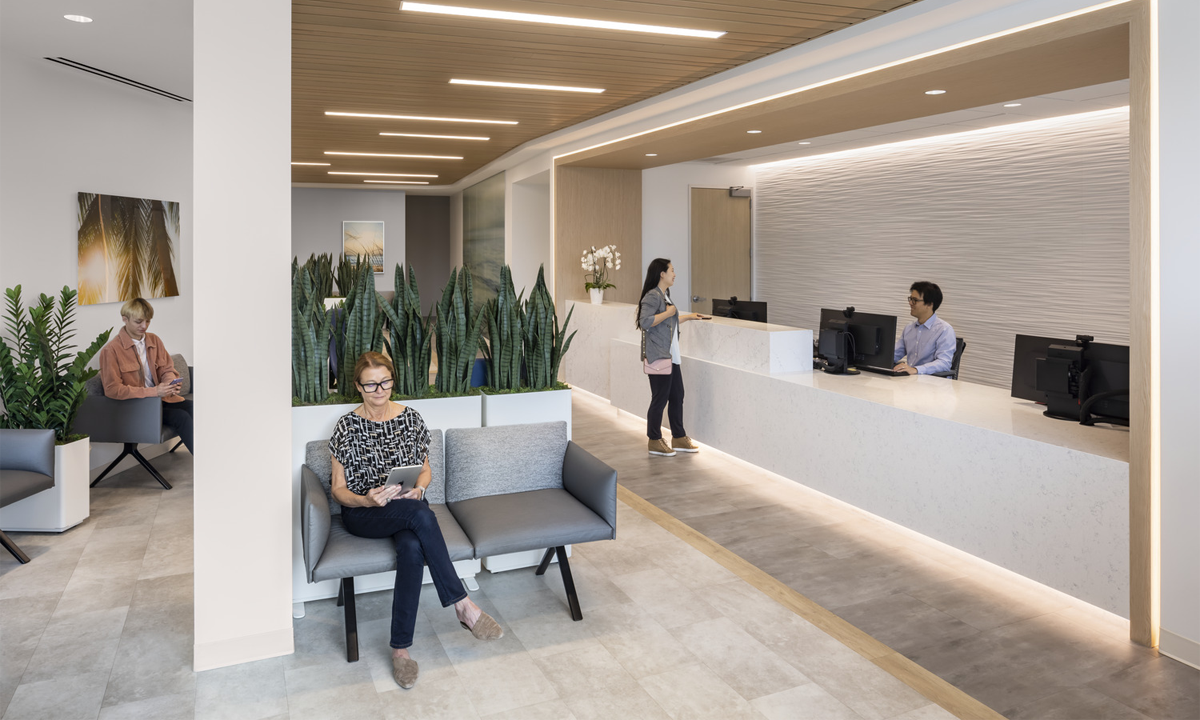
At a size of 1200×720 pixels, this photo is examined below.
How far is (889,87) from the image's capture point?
4.38 meters

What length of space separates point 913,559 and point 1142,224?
189cm

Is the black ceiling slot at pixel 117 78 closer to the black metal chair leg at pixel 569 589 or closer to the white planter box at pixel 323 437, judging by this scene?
the white planter box at pixel 323 437

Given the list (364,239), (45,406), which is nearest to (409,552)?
(45,406)

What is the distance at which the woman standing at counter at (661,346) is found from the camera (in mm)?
5867

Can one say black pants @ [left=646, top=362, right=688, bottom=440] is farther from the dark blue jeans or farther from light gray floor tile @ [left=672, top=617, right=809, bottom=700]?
the dark blue jeans

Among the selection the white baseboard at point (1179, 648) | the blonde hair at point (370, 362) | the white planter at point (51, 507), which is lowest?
the white baseboard at point (1179, 648)

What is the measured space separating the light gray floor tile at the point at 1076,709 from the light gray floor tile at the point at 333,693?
2140 millimetres

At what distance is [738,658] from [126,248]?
5.32m

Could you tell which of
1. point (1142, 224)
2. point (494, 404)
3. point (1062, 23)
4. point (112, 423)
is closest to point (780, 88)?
point (1062, 23)

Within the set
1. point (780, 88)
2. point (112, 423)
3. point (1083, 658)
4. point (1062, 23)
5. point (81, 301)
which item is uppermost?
point (780, 88)

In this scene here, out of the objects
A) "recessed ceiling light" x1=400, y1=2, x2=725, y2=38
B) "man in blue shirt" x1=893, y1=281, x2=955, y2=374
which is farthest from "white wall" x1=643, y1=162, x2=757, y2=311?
"recessed ceiling light" x1=400, y1=2, x2=725, y2=38

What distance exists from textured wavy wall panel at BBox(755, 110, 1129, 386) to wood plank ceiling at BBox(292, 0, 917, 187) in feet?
9.95

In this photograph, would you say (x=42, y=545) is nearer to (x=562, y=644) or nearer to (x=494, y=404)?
(x=494, y=404)

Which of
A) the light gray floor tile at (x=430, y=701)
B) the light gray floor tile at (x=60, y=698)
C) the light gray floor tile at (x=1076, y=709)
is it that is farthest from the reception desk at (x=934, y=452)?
the light gray floor tile at (x=60, y=698)
